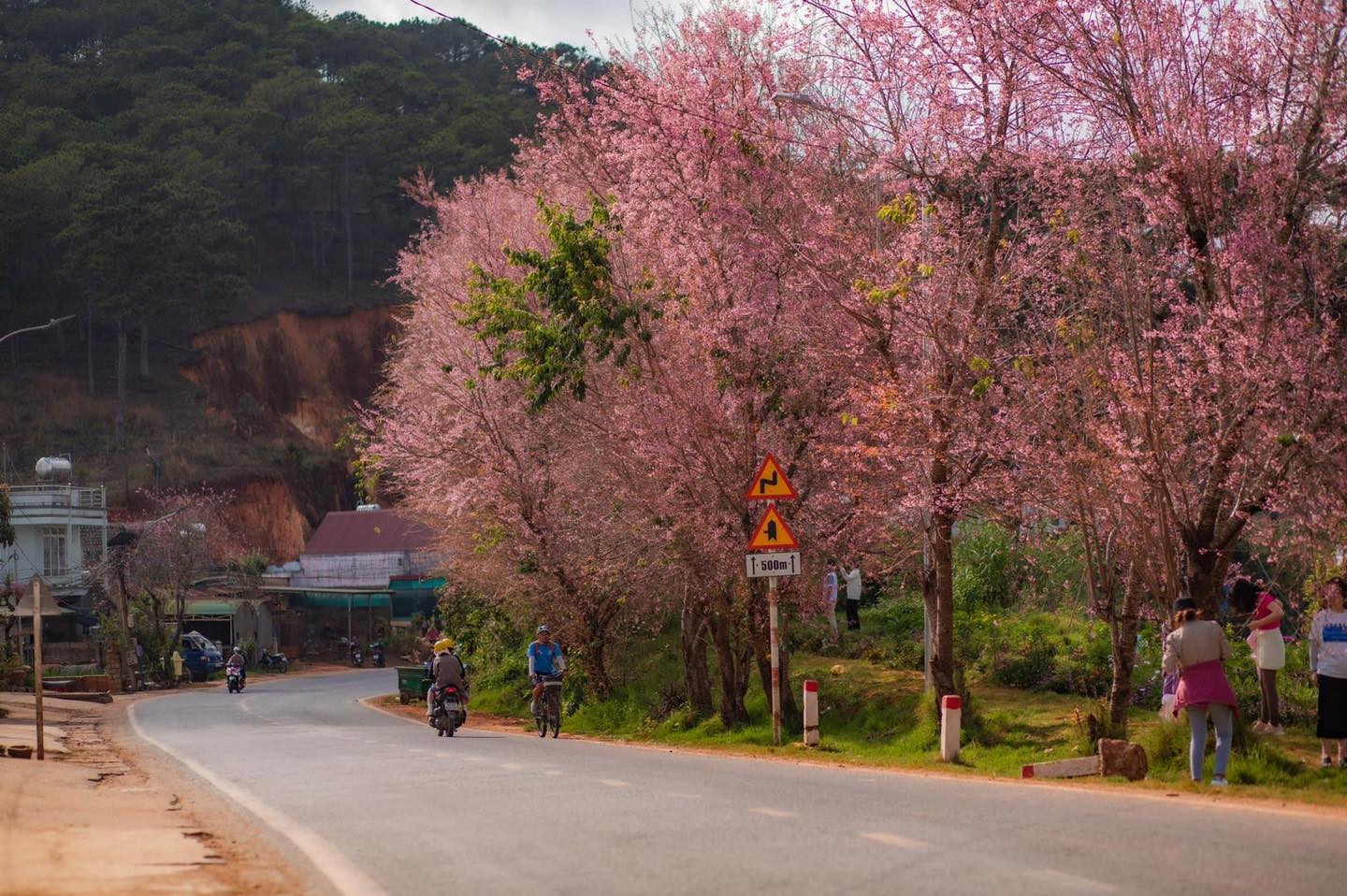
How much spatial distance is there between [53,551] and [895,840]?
64392mm

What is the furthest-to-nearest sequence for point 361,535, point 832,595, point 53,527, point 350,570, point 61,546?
1. point 361,535
2. point 350,570
3. point 61,546
4. point 53,527
5. point 832,595

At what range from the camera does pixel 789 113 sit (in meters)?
22.5

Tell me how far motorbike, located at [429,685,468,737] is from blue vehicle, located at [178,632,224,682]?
122ft

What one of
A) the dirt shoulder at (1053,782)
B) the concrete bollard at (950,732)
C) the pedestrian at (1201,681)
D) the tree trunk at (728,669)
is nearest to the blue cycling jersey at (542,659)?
the dirt shoulder at (1053,782)

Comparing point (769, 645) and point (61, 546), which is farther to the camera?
point (61, 546)

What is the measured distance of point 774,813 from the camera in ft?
37.9

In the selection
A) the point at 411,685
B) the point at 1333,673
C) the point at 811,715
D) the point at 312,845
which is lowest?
the point at 411,685

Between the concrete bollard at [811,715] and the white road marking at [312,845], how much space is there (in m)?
7.46

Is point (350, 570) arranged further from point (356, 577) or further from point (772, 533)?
point (772, 533)

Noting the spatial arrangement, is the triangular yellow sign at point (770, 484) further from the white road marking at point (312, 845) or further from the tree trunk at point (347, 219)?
the tree trunk at point (347, 219)

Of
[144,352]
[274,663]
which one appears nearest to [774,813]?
[274,663]

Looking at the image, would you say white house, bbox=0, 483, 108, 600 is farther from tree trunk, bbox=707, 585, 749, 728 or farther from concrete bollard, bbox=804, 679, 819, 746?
concrete bollard, bbox=804, 679, 819, 746

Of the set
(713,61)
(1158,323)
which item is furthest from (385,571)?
(1158,323)

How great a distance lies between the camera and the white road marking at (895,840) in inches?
374
